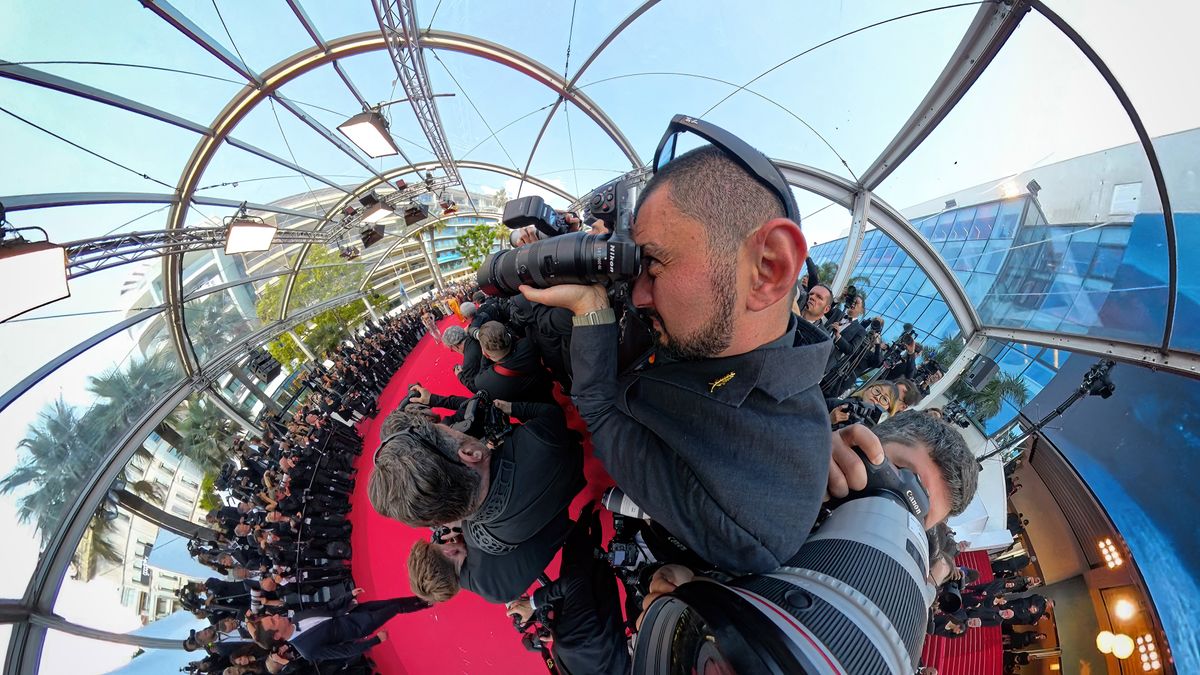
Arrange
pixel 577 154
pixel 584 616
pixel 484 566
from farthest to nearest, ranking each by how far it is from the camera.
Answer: pixel 577 154 < pixel 584 616 < pixel 484 566

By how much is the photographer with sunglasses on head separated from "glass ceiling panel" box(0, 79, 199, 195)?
6.44 m

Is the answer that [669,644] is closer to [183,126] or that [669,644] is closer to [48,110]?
[48,110]

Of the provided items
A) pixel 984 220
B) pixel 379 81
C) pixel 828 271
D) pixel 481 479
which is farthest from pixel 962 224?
pixel 379 81

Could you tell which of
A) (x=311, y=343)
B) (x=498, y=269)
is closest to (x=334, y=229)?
(x=311, y=343)

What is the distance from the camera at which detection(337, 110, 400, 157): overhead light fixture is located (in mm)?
5250

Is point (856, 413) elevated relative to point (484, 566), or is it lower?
elevated

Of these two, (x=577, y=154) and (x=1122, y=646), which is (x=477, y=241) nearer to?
(x=577, y=154)

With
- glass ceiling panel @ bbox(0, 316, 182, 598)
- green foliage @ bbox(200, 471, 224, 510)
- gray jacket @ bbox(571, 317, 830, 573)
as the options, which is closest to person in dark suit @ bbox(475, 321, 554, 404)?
gray jacket @ bbox(571, 317, 830, 573)

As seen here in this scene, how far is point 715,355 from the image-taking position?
976mm

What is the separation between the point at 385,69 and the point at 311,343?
882 centimetres

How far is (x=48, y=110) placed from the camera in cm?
378

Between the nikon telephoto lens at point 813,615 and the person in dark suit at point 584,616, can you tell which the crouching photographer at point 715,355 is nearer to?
the nikon telephoto lens at point 813,615

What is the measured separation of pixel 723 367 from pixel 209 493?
35.7 ft

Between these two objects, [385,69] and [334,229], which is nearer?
[385,69]
